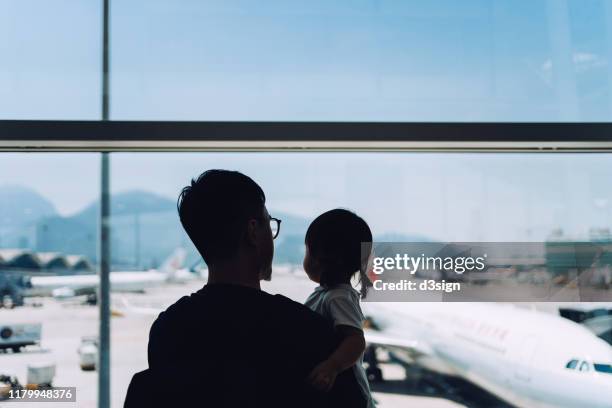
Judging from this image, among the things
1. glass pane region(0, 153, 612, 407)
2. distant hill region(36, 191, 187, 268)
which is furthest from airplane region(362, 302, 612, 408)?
distant hill region(36, 191, 187, 268)

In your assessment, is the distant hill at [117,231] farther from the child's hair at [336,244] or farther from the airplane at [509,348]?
the child's hair at [336,244]

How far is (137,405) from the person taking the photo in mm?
756

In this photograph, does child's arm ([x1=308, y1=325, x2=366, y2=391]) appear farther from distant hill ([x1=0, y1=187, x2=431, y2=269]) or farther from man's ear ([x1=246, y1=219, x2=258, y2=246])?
distant hill ([x1=0, y1=187, x2=431, y2=269])

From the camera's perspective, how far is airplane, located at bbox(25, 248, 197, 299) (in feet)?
7.28

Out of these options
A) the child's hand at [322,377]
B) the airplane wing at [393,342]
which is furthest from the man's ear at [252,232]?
the airplane wing at [393,342]

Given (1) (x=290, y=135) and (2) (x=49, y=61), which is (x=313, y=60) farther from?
(2) (x=49, y=61)

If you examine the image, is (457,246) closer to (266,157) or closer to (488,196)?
(488,196)

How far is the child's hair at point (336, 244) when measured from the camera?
1.59 meters

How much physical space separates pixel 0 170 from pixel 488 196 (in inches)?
84.7

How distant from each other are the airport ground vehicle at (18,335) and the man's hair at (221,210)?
67.8 inches

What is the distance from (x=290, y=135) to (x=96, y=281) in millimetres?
1048

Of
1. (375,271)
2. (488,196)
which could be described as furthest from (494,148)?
(375,271)

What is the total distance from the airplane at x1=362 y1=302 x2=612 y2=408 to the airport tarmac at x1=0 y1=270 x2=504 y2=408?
616mm

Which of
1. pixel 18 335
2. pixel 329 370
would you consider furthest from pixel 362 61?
pixel 18 335
